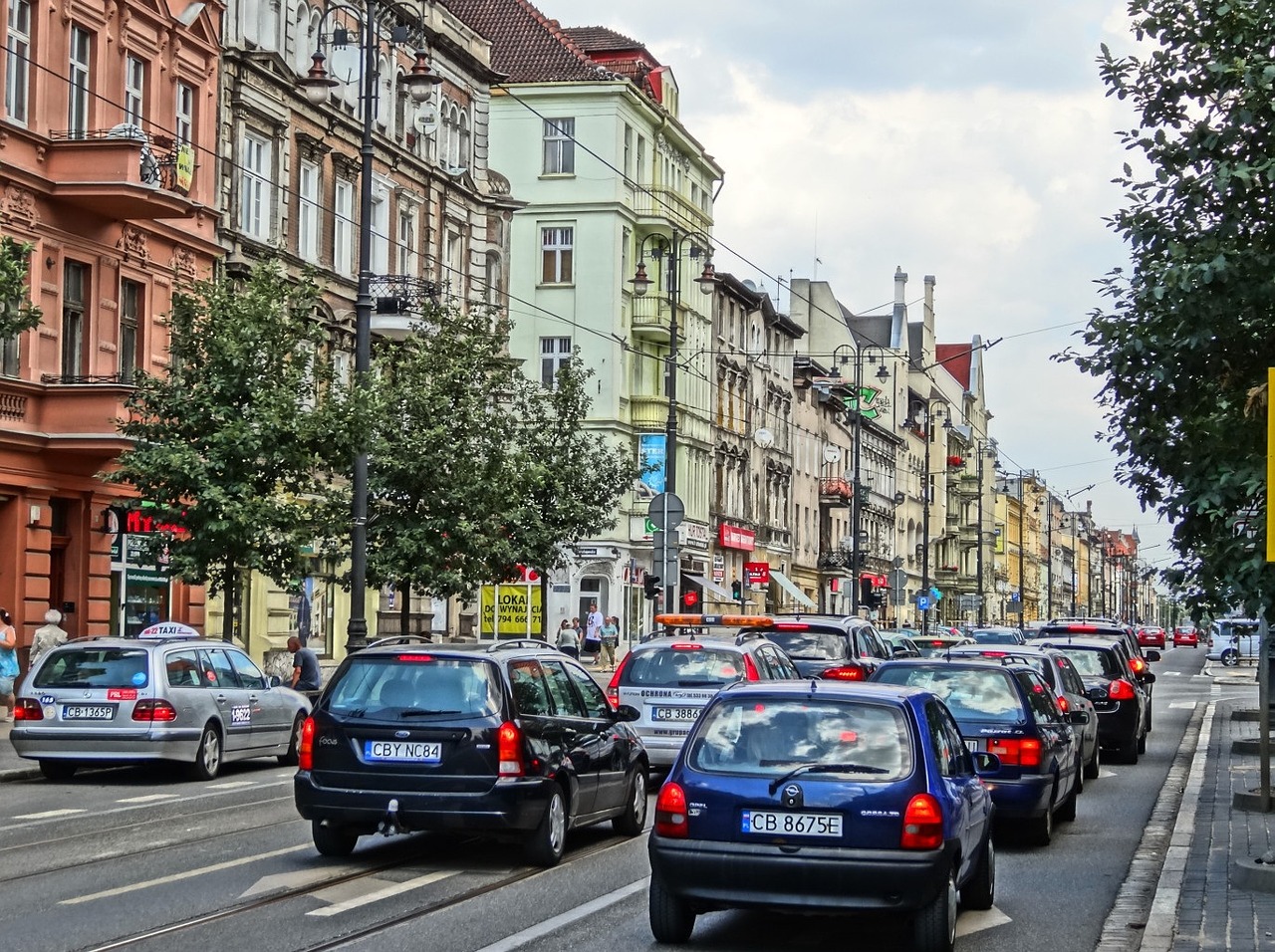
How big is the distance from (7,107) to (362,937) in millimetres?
23614

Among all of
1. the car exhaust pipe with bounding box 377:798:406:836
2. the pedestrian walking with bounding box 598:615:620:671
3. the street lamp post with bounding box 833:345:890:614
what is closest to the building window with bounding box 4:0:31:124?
the car exhaust pipe with bounding box 377:798:406:836

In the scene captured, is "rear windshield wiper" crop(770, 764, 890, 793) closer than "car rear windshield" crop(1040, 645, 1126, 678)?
Yes

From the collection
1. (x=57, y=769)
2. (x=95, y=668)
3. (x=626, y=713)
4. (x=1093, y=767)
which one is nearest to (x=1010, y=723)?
(x=626, y=713)

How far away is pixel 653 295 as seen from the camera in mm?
68312

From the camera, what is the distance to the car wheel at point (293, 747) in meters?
24.0

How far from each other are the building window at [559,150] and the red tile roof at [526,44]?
4.93ft

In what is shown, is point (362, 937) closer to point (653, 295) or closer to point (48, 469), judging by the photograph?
point (48, 469)

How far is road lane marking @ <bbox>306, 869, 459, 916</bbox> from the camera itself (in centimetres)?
1189

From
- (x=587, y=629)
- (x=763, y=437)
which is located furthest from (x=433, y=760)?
(x=763, y=437)

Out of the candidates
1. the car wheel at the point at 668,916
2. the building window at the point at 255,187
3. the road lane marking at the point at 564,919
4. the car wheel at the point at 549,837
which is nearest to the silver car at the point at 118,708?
the car wheel at the point at 549,837

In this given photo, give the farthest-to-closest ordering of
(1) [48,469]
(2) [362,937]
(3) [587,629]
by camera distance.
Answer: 1. (3) [587,629]
2. (1) [48,469]
3. (2) [362,937]

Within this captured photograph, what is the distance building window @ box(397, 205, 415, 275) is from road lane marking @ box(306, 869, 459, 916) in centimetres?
3495

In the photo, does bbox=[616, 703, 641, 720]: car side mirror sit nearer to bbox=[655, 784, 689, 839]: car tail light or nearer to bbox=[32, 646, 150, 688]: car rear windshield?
bbox=[655, 784, 689, 839]: car tail light

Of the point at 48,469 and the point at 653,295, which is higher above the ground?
the point at 653,295
